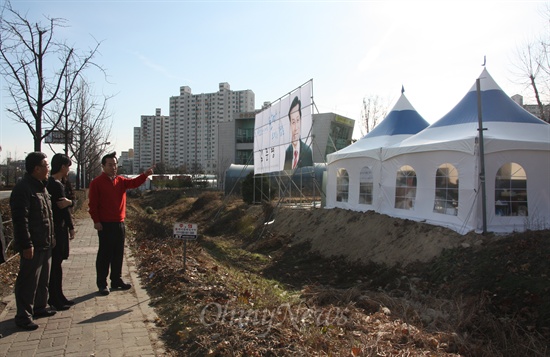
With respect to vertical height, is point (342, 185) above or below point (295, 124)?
below

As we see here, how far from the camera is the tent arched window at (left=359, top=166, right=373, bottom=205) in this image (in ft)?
45.7

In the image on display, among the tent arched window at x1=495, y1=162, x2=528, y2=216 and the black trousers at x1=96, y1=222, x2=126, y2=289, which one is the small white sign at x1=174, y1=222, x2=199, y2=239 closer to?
the black trousers at x1=96, y1=222, x2=126, y2=289

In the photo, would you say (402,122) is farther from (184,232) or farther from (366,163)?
(184,232)

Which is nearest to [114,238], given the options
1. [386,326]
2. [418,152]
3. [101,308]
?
[101,308]

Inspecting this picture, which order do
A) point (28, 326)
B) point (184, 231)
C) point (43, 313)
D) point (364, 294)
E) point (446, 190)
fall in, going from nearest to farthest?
point (28, 326), point (43, 313), point (184, 231), point (364, 294), point (446, 190)

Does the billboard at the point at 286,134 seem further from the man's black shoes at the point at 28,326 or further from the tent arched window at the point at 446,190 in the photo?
the man's black shoes at the point at 28,326

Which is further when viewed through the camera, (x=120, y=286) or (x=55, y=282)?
(x=120, y=286)

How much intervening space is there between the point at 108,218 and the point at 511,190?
945 cm

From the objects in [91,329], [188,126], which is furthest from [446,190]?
[188,126]

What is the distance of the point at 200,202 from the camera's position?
26109 mm

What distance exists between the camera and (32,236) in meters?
4.48

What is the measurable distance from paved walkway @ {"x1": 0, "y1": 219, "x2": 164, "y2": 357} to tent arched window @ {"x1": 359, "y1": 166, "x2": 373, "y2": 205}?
9.34 m

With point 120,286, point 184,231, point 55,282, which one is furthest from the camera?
point 184,231

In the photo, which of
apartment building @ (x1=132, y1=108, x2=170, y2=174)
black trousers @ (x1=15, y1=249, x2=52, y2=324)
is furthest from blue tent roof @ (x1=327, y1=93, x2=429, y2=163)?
apartment building @ (x1=132, y1=108, x2=170, y2=174)
